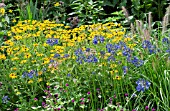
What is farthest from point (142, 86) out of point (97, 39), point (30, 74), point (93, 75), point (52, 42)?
point (52, 42)

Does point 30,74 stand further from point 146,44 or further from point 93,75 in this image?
point 146,44

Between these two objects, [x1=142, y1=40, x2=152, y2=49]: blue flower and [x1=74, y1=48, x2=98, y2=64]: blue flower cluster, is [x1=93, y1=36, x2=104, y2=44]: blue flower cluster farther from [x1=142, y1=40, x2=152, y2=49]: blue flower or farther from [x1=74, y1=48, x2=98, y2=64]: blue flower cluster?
[x1=142, y1=40, x2=152, y2=49]: blue flower

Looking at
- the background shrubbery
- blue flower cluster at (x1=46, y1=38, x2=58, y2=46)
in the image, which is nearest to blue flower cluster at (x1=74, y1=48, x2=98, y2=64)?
the background shrubbery

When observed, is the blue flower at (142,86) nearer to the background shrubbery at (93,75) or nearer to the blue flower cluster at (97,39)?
the background shrubbery at (93,75)

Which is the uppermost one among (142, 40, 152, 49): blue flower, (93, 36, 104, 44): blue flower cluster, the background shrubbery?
(93, 36, 104, 44): blue flower cluster

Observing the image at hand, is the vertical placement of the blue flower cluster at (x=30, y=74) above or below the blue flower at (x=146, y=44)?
below

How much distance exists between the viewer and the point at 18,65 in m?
4.00

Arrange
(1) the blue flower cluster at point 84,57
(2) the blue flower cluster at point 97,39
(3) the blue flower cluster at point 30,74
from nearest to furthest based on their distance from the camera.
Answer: (1) the blue flower cluster at point 84,57 → (3) the blue flower cluster at point 30,74 → (2) the blue flower cluster at point 97,39

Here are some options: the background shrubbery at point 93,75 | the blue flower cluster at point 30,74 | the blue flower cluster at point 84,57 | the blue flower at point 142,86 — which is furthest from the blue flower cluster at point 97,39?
the blue flower at point 142,86

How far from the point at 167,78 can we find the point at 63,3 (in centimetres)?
294

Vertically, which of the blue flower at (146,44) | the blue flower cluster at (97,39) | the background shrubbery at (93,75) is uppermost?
the blue flower cluster at (97,39)

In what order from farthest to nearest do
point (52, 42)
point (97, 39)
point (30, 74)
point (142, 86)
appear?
point (52, 42)
point (97, 39)
point (30, 74)
point (142, 86)

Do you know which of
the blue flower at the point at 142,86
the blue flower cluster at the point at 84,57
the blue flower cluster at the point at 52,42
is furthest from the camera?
the blue flower cluster at the point at 52,42

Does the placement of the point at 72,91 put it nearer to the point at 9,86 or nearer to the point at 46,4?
the point at 9,86
